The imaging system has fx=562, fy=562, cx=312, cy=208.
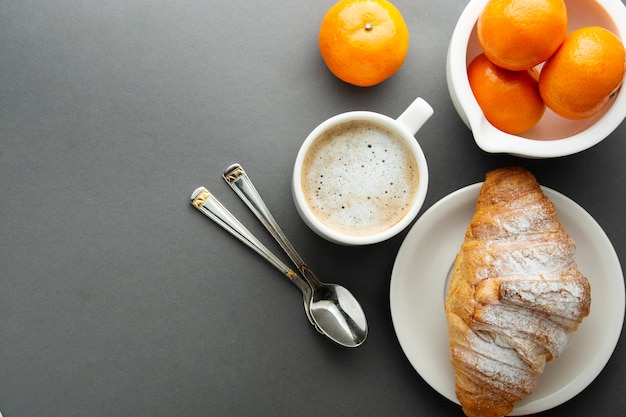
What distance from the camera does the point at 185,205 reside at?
1415 millimetres

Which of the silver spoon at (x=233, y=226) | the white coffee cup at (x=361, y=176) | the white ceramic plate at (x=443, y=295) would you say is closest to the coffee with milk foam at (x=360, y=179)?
the white coffee cup at (x=361, y=176)

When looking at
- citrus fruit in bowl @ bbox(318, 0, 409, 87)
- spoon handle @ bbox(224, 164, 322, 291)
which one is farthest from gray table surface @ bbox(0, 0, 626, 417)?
citrus fruit in bowl @ bbox(318, 0, 409, 87)

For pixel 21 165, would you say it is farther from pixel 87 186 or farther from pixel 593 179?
pixel 593 179

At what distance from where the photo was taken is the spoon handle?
1.40 m

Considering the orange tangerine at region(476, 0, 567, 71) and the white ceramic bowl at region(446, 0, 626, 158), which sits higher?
the orange tangerine at region(476, 0, 567, 71)

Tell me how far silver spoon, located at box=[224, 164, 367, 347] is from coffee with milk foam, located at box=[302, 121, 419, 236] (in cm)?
22

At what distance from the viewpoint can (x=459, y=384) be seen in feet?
4.17

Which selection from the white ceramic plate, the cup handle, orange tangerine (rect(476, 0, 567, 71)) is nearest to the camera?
orange tangerine (rect(476, 0, 567, 71))

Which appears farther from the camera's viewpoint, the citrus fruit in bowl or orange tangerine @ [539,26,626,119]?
the citrus fruit in bowl

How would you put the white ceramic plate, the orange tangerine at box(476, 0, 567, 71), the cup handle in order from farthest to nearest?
the white ceramic plate < the cup handle < the orange tangerine at box(476, 0, 567, 71)

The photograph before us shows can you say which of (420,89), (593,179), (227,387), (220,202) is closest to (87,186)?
(220,202)

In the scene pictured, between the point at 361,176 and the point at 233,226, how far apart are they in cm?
37

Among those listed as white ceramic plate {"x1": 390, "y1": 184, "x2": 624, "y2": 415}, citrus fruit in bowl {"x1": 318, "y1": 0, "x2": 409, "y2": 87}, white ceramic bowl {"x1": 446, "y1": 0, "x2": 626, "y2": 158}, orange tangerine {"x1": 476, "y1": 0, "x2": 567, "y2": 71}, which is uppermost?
citrus fruit in bowl {"x1": 318, "y1": 0, "x2": 409, "y2": 87}

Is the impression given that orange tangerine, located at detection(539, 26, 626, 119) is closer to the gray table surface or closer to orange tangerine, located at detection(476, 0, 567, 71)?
orange tangerine, located at detection(476, 0, 567, 71)
